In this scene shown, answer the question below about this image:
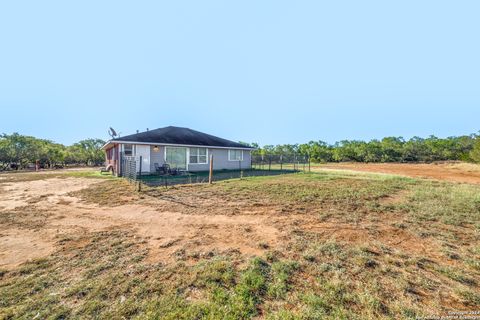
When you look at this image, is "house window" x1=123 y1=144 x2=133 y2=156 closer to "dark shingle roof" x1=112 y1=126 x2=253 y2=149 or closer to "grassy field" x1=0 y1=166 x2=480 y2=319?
"dark shingle roof" x1=112 y1=126 x2=253 y2=149

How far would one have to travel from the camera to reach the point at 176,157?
49.8 feet

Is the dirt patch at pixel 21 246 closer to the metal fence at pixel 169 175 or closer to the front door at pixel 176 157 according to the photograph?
the metal fence at pixel 169 175

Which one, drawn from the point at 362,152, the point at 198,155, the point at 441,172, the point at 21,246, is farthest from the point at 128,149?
the point at 362,152

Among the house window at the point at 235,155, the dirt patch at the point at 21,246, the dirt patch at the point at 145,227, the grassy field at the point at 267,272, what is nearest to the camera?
the grassy field at the point at 267,272

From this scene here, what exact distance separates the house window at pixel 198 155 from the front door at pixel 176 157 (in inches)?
23.0

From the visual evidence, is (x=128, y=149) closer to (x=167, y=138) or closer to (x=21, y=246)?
(x=167, y=138)

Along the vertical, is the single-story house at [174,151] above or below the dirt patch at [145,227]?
above

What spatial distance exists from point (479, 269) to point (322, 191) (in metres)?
5.30

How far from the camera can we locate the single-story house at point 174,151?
43.7 feet

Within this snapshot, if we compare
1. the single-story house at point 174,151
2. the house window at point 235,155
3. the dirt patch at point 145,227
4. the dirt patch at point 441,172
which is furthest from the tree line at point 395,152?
the dirt patch at point 145,227

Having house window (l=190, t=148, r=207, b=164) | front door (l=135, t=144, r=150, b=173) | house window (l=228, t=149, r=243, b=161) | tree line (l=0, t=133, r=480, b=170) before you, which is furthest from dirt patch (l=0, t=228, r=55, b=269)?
tree line (l=0, t=133, r=480, b=170)

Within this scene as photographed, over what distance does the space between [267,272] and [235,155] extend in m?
16.1

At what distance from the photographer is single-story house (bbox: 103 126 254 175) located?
1332cm

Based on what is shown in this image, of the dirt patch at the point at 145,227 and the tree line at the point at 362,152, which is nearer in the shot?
the dirt patch at the point at 145,227
